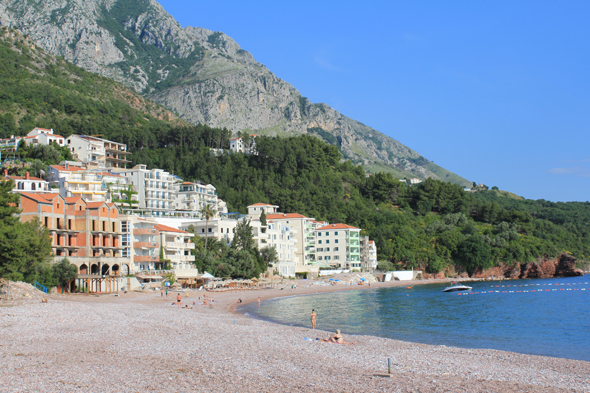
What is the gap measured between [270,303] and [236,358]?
34155 millimetres

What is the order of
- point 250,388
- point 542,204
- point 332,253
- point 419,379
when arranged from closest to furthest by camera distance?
point 250,388, point 419,379, point 332,253, point 542,204

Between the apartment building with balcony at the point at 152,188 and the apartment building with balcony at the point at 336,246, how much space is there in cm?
3185

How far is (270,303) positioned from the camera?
53875 millimetres

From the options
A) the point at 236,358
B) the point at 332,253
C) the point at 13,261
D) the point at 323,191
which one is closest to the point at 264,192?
the point at 323,191

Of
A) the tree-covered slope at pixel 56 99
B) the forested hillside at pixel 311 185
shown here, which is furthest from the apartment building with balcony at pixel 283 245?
the tree-covered slope at pixel 56 99

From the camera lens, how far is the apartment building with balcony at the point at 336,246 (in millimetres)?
105750

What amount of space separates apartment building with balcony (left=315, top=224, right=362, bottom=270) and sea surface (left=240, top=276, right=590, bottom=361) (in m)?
44.8

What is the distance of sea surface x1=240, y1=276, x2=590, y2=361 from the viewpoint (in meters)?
30.1

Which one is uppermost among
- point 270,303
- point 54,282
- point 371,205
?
point 371,205

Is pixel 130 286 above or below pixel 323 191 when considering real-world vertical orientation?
below

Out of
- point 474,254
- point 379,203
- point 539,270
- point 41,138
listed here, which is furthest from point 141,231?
point 539,270

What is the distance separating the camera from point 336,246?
105688 mm

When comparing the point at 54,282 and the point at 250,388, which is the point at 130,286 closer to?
the point at 54,282

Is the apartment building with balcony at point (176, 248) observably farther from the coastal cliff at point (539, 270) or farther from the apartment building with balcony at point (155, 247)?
the coastal cliff at point (539, 270)
